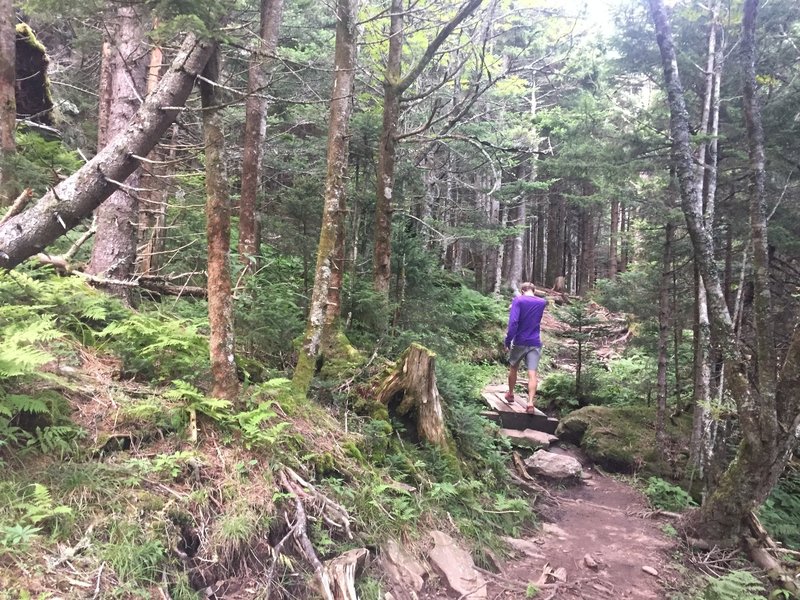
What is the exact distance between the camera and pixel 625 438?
980 centimetres

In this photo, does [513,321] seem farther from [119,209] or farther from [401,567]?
[119,209]

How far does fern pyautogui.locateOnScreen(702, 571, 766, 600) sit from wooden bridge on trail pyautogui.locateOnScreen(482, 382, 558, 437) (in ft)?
15.0

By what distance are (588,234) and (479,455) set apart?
2618cm

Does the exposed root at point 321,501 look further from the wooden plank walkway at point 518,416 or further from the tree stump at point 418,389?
the wooden plank walkway at point 518,416

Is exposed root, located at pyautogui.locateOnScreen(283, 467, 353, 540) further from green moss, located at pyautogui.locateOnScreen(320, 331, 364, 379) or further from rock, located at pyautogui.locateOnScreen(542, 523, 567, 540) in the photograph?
rock, located at pyautogui.locateOnScreen(542, 523, 567, 540)

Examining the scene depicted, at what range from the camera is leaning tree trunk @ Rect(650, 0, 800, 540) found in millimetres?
5848

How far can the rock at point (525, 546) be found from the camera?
18.9 feet

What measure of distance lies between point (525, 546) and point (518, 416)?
3876mm

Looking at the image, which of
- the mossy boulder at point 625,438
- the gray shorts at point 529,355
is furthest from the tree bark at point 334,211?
the mossy boulder at point 625,438

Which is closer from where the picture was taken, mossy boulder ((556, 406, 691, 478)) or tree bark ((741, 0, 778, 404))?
tree bark ((741, 0, 778, 404))

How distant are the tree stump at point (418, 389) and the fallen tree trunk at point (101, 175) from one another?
12.1ft

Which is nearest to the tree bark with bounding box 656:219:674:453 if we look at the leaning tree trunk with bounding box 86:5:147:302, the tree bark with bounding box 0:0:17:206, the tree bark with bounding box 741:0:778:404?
the tree bark with bounding box 741:0:778:404

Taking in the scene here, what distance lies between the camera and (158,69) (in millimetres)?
8070

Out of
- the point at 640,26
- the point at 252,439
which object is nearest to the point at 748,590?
the point at 252,439
